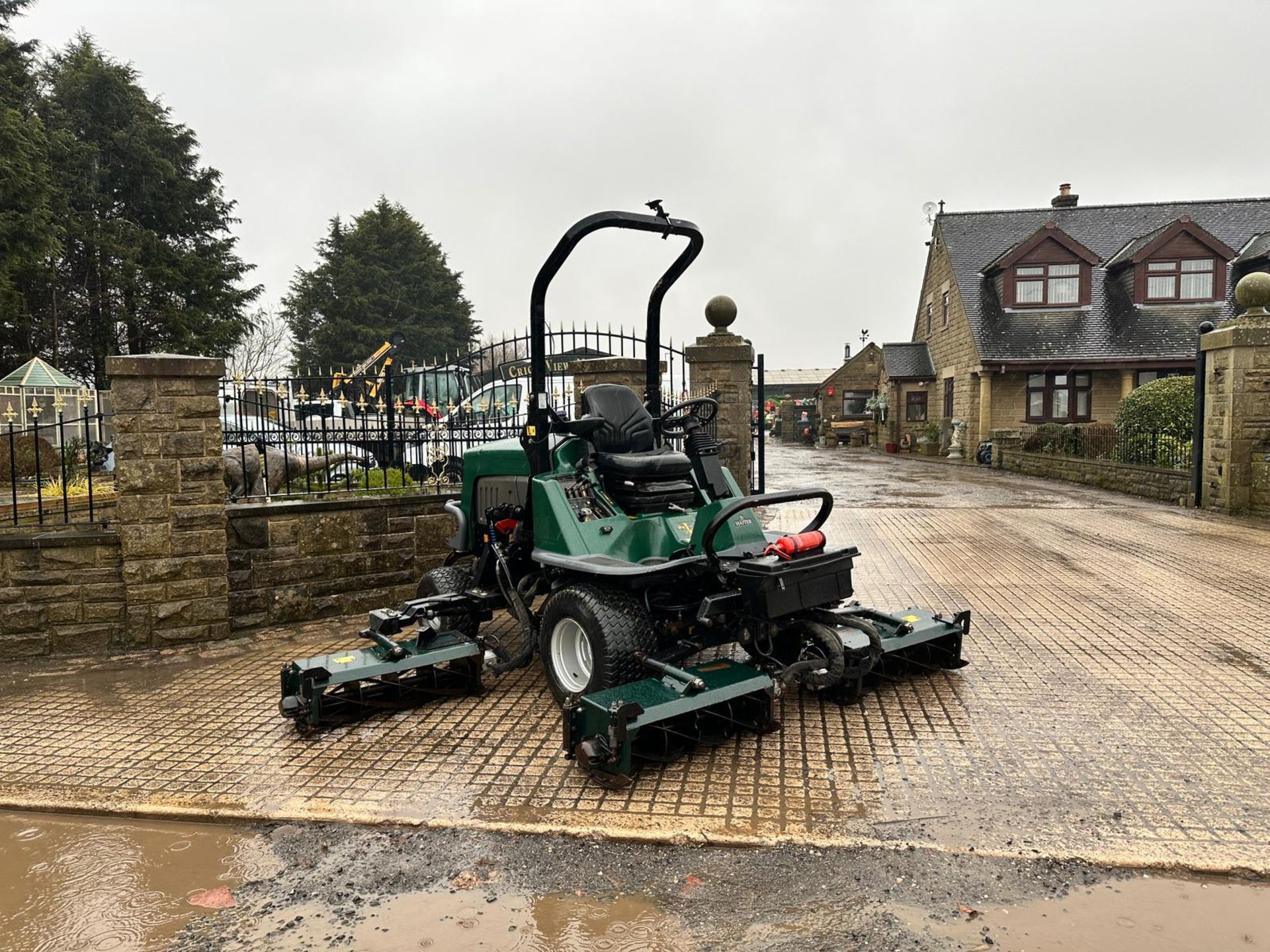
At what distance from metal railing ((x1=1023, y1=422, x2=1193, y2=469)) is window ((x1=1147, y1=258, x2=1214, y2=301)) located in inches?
274

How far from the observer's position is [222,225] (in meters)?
27.2

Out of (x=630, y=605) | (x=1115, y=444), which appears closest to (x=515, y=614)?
(x=630, y=605)

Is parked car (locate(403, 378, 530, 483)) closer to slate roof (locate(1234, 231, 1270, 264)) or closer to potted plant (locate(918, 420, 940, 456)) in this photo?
potted plant (locate(918, 420, 940, 456))

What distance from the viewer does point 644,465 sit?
13.3 feet

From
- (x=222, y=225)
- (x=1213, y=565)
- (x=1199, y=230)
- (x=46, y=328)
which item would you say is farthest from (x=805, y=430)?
(x=1213, y=565)

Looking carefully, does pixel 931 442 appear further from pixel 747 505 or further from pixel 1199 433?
pixel 747 505

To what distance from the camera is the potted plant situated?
26953 mm

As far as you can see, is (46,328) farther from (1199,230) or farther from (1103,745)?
(1199,230)

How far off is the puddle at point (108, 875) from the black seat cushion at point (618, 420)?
2378mm

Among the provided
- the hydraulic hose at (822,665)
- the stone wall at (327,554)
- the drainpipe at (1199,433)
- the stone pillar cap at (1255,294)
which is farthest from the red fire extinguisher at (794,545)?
the drainpipe at (1199,433)

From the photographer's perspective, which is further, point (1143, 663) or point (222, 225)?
point (222, 225)

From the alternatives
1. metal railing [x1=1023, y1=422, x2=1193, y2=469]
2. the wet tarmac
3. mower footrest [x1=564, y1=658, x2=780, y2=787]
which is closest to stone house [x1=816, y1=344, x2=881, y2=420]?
the wet tarmac

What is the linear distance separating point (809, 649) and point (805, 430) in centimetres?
4015

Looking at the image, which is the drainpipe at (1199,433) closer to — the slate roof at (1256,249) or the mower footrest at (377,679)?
the mower footrest at (377,679)
